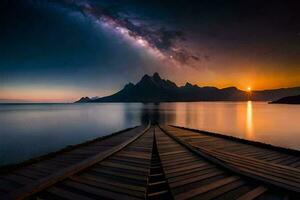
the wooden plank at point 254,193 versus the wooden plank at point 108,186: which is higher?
the wooden plank at point 254,193

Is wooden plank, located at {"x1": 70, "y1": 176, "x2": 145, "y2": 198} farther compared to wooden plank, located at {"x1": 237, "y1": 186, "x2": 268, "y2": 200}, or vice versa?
wooden plank, located at {"x1": 70, "y1": 176, "x2": 145, "y2": 198}

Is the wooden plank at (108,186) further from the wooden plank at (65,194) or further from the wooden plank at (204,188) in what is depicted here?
the wooden plank at (204,188)

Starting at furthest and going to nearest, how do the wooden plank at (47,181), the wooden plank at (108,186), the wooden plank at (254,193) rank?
the wooden plank at (108,186)
the wooden plank at (254,193)
the wooden plank at (47,181)

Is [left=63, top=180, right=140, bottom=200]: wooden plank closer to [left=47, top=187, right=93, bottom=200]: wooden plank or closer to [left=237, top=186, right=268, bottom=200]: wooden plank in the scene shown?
[left=47, top=187, right=93, bottom=200]: wooden plank

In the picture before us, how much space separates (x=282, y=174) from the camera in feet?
30.4

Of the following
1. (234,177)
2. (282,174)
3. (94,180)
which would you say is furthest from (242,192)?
(94,180)

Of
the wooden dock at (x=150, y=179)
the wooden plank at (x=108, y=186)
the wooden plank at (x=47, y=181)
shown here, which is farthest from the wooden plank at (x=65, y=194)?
the wooden plank at (x=108, y=186)

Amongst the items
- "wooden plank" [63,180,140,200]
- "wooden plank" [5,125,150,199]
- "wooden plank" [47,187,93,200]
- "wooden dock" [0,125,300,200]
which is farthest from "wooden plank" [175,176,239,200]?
"wooden plank" [5,125,150,199]

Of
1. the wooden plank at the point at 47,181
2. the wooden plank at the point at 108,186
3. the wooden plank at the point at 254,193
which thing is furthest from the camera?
the wooden plank at the point at 108,186

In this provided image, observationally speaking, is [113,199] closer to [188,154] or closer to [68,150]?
[188,154]

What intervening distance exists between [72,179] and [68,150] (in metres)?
7.82

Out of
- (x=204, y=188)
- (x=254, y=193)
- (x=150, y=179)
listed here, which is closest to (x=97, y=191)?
(x=150, y=179)

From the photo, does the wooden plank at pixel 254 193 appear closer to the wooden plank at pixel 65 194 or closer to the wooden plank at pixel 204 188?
the wooden plank at pixel 204 188

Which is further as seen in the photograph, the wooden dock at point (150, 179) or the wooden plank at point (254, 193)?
the wooden dock at point (150, 179)
